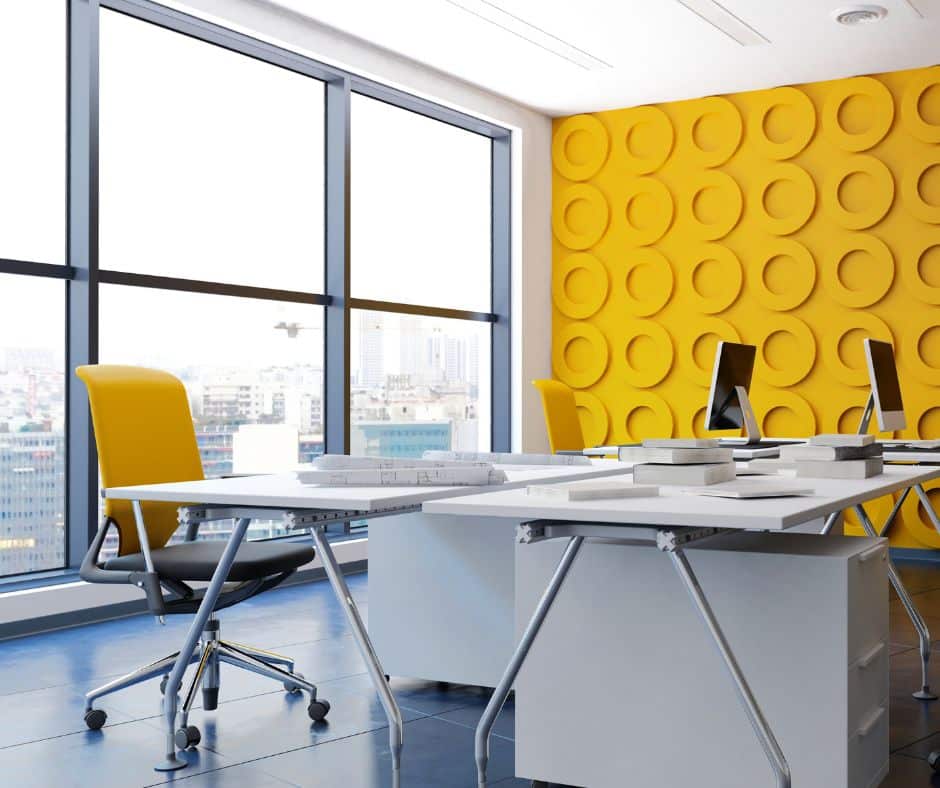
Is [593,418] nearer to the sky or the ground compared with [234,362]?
nearer to the ground

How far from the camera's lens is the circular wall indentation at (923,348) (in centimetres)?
609

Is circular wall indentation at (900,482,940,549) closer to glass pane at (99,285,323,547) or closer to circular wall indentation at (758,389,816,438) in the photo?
circular wall indentation at (758,389,816,438)

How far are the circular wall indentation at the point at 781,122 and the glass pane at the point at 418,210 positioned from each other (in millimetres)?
1699

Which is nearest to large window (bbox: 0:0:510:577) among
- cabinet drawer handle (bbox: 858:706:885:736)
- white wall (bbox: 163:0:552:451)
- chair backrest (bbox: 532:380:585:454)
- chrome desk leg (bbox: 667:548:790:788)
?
white wall (bbox: 163:0:552:451)

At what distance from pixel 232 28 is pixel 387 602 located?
3004 mm

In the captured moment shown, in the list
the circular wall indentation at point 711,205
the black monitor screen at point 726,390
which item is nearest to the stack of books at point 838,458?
the black monitor screen at point 726,390

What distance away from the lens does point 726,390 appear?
4.33 metres

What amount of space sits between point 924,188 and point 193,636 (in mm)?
5011

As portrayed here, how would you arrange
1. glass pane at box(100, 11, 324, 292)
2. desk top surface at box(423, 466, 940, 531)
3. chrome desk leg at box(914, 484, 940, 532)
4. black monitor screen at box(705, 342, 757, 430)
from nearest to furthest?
desk top surface at box(423, 466, 940, 531) < chrome desk leg at box(914, 484, 940, 532) < black monitor screen at box(705, 342, 757, 430) < glass pane at box(100, 11, 324, 292)

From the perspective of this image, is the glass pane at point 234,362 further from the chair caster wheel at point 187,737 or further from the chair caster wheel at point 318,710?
the chair caster wheel at point 187,737

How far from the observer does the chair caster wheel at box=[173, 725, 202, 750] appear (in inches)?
110

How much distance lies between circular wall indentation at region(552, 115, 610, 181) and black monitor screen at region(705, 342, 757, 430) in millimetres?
2929

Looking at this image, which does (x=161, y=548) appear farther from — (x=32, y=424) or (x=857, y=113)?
(x=857, y=113)

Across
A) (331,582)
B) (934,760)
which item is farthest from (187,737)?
(934,760)
